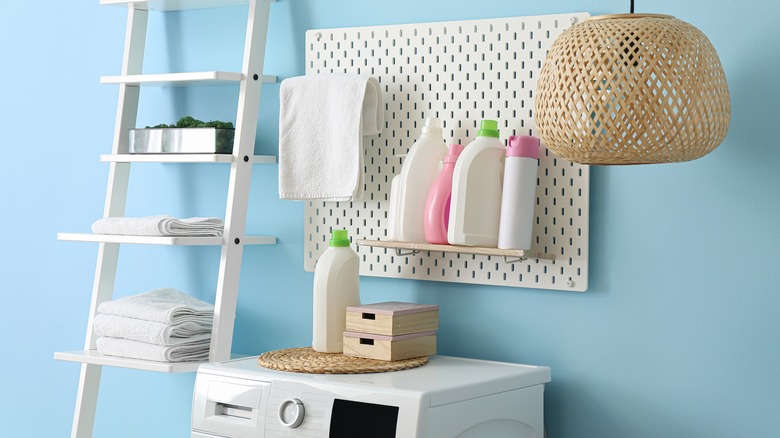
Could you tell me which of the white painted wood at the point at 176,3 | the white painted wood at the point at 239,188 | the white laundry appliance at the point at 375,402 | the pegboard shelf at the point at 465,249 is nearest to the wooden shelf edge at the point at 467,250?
the pegboard shelf at the point at 465,249

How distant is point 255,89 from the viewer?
2.49 meters

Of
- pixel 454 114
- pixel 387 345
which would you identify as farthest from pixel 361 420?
pixel 454 114

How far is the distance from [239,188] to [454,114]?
0.56 metres

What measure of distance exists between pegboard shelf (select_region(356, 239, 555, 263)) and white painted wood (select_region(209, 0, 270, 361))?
34 cm

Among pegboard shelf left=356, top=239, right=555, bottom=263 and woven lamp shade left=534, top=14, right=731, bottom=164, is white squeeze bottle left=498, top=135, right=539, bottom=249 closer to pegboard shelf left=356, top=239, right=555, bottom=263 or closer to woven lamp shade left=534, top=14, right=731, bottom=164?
pegboard shelf left=356, top=239, right=555, bottom=263

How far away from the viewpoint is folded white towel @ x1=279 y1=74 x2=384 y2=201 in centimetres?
234

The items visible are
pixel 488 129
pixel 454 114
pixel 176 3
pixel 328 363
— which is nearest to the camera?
pixel 328 363

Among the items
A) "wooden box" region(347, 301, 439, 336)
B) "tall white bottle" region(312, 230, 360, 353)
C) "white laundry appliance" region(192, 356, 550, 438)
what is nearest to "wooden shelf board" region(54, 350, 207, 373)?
"white laundry appliance" region(192, 356, 550, 438)

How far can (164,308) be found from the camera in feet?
7.97

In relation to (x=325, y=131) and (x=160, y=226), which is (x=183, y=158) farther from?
(x=325, y=131)

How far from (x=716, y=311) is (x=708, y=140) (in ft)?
1.34

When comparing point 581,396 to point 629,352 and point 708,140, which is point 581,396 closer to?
point 629,352

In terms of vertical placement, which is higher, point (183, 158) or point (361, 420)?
point (183, 158)

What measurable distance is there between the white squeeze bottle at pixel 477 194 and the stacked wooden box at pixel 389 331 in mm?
185
